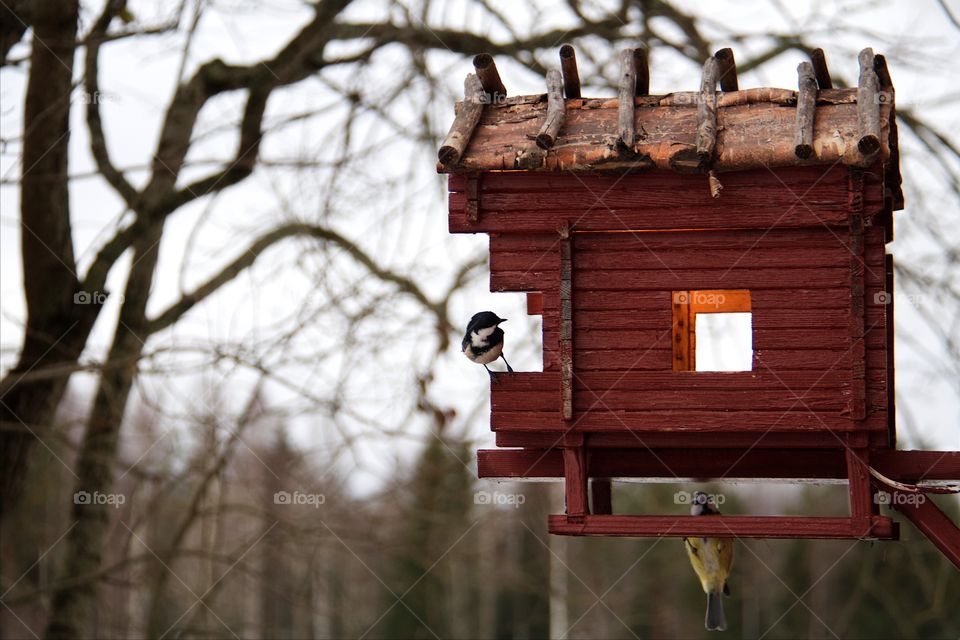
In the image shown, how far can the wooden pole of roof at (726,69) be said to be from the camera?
3.89m

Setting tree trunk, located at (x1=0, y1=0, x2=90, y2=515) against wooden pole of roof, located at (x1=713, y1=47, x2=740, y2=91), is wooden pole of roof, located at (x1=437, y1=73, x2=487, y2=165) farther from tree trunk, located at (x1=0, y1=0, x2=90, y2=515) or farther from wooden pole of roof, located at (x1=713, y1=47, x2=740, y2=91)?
tree trunk, located at (x1=0, y1=0, x2=90, y2=515)

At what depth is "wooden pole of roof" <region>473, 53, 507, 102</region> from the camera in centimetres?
397

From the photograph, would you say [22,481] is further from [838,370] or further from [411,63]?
[838,370]

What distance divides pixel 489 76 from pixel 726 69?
85 centimetres

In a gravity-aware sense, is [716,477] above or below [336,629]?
above

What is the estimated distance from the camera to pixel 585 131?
3.87 metres

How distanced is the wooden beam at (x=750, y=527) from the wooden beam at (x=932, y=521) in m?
0.10

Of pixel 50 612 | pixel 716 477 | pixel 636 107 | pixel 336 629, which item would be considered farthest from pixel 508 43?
pixel 336 629

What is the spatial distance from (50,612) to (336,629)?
15998 millimetres

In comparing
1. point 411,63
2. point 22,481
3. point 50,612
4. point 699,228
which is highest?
point 411,63

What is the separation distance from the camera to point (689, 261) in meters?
3.91

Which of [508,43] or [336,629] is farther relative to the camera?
[336,629]

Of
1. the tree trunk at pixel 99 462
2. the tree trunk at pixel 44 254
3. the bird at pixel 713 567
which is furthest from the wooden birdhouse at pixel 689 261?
the tree trunk at pixel 99 462

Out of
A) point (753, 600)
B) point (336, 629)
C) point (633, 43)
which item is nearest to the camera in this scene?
point (633, 43)
